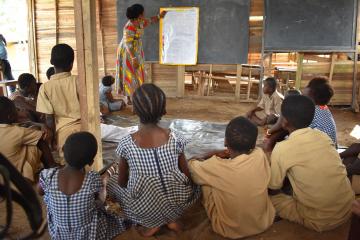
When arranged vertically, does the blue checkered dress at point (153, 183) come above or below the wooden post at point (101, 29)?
below

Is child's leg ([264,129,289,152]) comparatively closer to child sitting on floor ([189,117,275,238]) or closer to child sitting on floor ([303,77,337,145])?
child sitting on floor ([303,77,337,145])

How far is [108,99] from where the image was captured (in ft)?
18.7

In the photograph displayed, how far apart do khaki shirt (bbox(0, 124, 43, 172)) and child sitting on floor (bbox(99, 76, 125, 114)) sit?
253cm

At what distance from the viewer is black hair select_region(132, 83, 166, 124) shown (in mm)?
2057

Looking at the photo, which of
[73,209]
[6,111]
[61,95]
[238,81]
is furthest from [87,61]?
[238,81]

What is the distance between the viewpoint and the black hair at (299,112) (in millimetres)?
2307

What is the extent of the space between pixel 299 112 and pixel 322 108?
0.89 m

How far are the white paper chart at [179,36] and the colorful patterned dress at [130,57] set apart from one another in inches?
54.9

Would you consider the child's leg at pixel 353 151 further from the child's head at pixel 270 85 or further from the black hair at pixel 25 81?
the black hair at pixel 25 81

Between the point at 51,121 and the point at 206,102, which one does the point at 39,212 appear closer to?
the point at 51,121

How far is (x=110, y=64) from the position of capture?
7797mm

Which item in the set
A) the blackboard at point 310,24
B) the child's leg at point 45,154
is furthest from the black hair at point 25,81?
the blackboard at point 310,24

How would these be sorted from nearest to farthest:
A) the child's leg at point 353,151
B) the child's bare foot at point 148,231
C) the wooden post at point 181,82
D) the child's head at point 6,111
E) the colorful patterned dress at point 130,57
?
the child's bare foot at point 148,231, the child's head at point 6,111, the child's leg at point 353,151, the colorful patterned dress at point 130,57, the wooden post at point 181,82

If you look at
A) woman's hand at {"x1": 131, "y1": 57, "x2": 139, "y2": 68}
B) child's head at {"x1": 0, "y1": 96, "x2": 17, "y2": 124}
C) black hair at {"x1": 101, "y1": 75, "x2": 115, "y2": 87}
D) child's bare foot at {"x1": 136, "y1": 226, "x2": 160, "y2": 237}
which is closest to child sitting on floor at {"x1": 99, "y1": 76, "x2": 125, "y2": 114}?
black hair at {"x1": 101, "y1": 75, "x2": 115, "y2": 87}
